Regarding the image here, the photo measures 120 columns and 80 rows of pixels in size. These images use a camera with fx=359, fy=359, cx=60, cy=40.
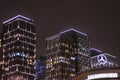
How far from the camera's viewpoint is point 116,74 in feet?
350

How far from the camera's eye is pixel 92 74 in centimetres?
10881

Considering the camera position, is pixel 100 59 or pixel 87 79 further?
pixel 100 59

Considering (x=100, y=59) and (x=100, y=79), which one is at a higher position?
(x=100, y=59)

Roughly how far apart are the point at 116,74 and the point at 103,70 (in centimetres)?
404

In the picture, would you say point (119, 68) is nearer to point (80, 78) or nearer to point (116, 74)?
point (116, 74)

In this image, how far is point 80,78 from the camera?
11206cm

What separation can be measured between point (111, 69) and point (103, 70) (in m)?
2.40

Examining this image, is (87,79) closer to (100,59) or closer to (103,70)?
(103,70)

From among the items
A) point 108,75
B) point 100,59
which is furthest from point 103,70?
point 100,59

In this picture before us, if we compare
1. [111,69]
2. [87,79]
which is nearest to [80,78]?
[87,79]

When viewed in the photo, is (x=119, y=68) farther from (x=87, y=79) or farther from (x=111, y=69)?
(x=87, y=79)

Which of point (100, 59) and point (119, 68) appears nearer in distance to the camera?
point (119, 68)

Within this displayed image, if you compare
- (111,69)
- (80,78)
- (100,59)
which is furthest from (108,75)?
(100,59)

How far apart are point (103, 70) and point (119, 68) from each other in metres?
4.79
